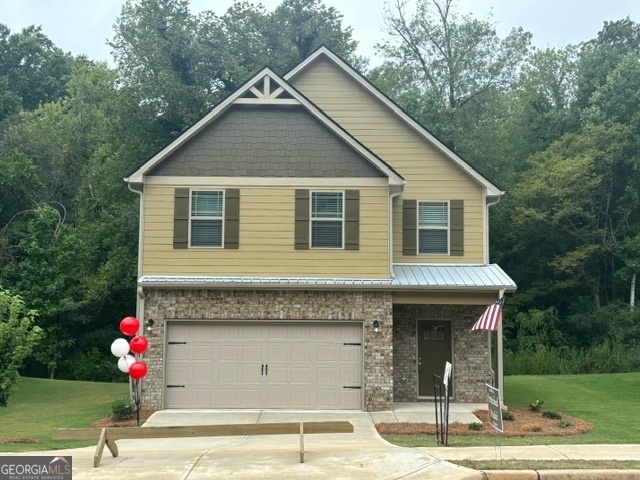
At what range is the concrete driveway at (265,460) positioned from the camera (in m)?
8.92

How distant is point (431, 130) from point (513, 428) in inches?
724

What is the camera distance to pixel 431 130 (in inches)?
1193

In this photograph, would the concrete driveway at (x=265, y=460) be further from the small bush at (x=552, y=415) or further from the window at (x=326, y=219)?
the window at (x=326, y=219)

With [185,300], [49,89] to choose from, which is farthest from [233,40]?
[49,89]

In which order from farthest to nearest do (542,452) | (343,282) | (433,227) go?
(433,227), (343,282), (542,452)

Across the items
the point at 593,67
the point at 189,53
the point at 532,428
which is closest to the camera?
the point at 532,428

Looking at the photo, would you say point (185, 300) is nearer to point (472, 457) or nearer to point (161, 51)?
point (472, 457)

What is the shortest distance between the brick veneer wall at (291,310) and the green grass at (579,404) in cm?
355

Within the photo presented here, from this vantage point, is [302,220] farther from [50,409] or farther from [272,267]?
[50,409]

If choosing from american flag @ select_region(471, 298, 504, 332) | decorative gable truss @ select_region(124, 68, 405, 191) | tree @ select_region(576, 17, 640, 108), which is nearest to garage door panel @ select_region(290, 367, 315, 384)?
american flag @ select_region(471, 298, 504, 332)

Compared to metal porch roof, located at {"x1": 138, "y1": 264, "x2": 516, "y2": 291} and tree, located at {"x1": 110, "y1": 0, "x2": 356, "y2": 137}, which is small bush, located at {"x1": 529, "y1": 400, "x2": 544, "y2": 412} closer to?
metal porch roof, located at {"x1": 138, "y1": 264, "x2": 516, "y2": 291}

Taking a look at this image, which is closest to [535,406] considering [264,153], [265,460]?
[264,153]

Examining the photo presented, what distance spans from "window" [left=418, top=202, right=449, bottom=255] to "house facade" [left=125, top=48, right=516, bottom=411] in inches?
58.2

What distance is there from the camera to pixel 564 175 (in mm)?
31266
